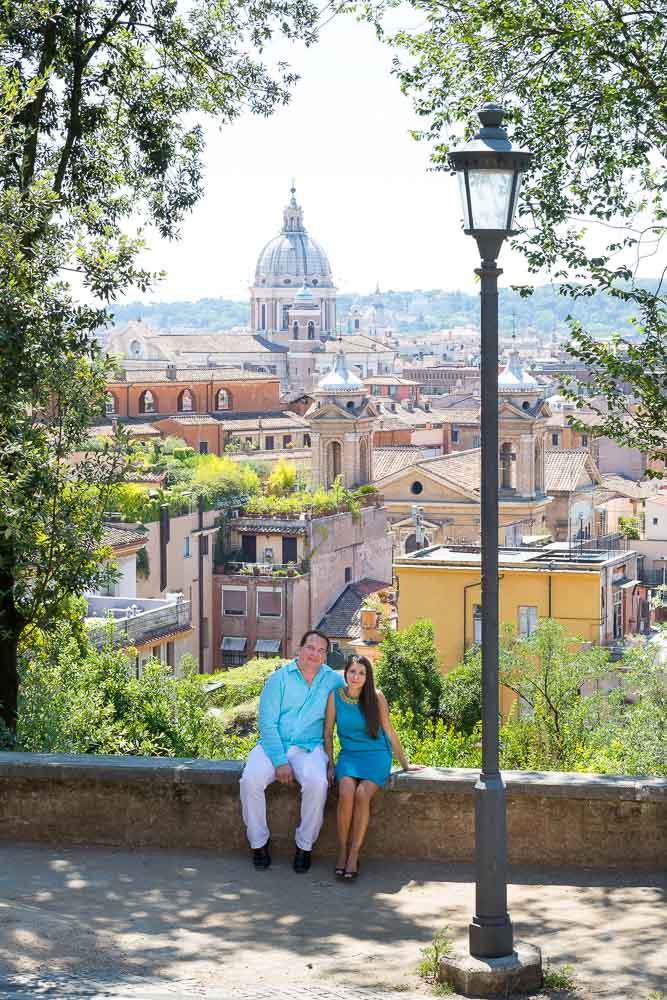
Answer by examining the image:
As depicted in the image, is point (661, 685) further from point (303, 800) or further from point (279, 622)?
point (279, 622)

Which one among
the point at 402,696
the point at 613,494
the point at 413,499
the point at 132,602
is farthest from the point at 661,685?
the point at 613,494

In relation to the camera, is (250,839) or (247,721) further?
(247,721)

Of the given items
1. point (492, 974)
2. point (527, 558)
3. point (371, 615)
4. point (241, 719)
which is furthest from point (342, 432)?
point (492, 974)

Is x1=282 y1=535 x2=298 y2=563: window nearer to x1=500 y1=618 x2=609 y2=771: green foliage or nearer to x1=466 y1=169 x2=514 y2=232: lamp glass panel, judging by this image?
x1=500 y1=618 x2=609 y2=771: green foliage

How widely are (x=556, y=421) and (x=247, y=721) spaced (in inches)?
1951

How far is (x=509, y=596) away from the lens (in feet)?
121

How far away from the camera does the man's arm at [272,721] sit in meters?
6.89

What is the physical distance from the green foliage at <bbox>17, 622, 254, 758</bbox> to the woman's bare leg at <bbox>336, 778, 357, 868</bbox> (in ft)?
10.1

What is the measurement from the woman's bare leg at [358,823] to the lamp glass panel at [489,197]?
248 centimetres

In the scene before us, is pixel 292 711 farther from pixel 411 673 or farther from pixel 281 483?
pixel 281 483

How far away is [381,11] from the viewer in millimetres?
10633

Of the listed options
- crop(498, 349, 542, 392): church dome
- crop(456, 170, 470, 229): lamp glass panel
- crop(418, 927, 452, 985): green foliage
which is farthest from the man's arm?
crop(498, 349, 542, 392): church dome

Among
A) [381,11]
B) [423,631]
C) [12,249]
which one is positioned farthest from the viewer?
[423,631]

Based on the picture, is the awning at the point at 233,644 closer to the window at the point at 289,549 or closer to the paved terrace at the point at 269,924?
the window at the point at 289,549
